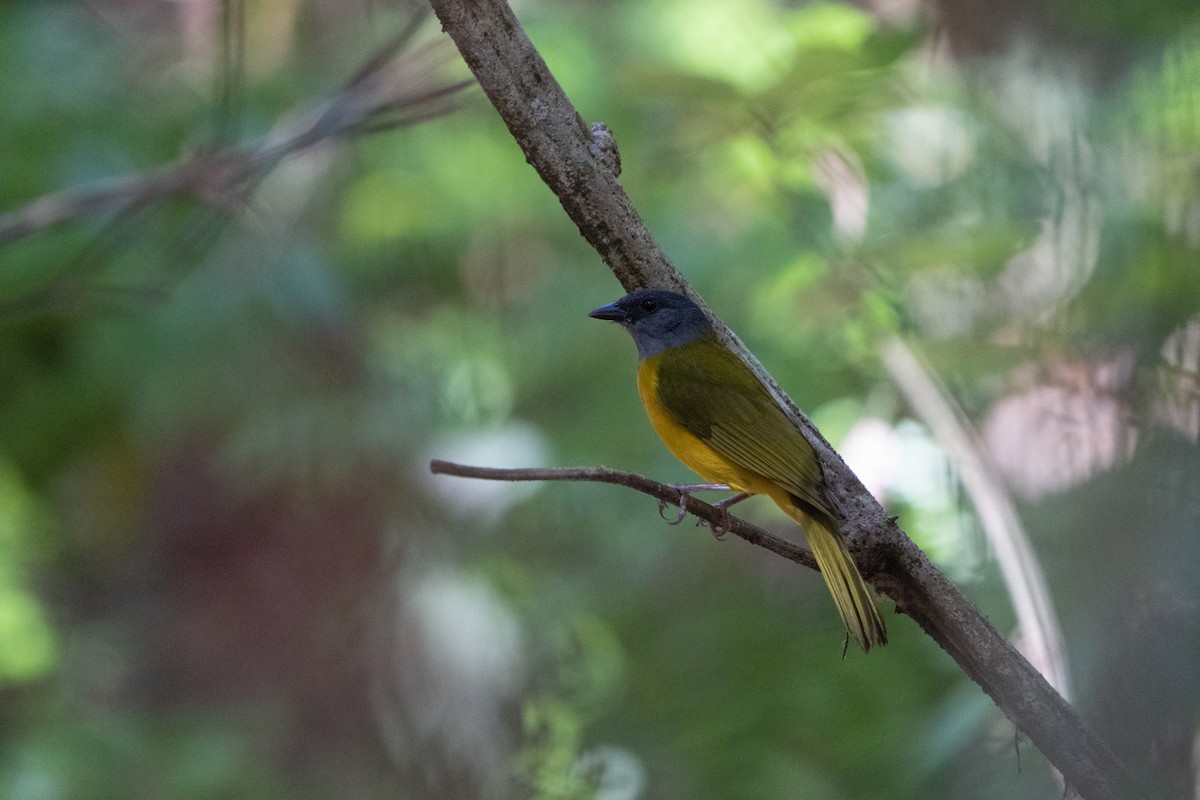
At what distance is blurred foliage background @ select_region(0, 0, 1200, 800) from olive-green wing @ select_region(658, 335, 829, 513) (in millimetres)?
337

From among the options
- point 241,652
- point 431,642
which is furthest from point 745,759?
point 241,652

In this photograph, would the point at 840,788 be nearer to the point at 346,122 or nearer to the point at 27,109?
the point at 346,122

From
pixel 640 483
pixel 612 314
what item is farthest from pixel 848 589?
A: pixel 612 314

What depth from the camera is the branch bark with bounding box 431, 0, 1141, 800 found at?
4.76 ft

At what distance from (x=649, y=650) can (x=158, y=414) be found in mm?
2118

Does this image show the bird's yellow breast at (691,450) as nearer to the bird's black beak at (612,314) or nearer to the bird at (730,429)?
the bird at (730,429)

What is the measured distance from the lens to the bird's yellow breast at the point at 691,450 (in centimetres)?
231

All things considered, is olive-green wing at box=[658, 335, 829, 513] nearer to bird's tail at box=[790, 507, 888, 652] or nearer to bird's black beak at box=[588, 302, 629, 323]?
bird's tail at box=[790, 507, 888, 652]

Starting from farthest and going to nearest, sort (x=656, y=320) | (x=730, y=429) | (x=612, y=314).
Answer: (x=612, y=314) < (x=656, y=320) < (x=730, y=429)

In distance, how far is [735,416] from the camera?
2369 millimetres

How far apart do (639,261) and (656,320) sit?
82cm

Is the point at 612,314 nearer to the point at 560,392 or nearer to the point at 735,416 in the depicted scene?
the point at 735,416

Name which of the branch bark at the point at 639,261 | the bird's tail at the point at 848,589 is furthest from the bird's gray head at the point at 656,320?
the bird's tail at the point at 848,589

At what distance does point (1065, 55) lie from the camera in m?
2.57
